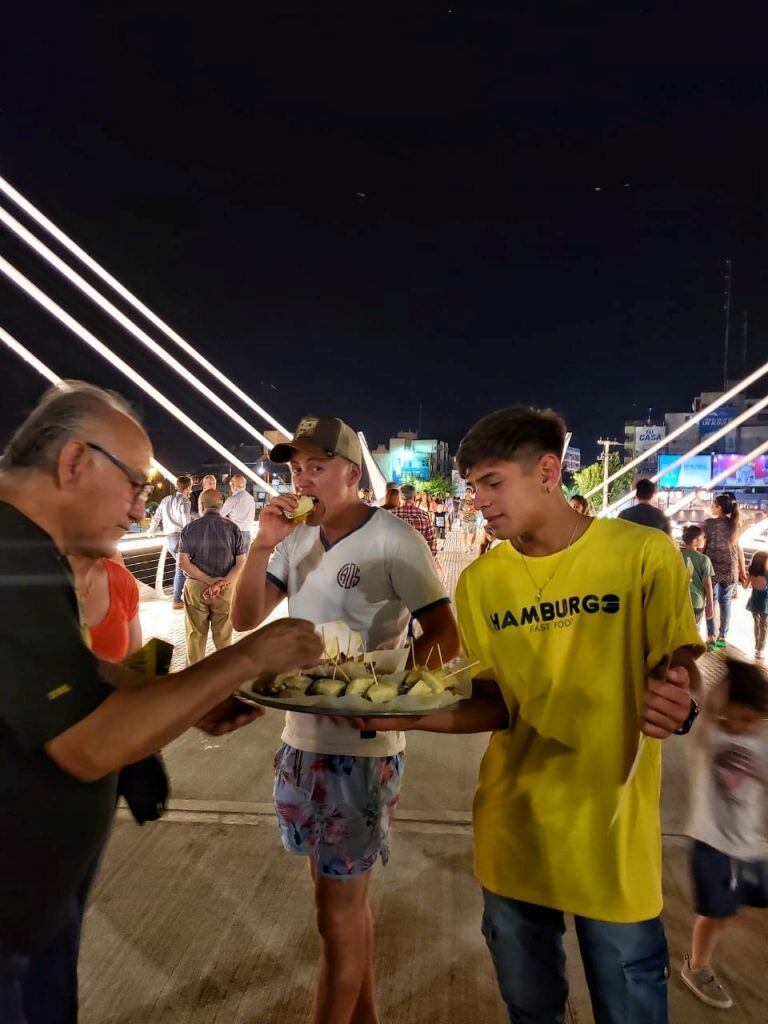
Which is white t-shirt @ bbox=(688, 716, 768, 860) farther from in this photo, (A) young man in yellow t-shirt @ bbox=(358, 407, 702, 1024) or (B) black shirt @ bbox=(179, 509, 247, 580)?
(B) black shirt @ bbox=(179, 509, 247, 580)

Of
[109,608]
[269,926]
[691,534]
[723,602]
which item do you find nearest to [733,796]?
[269,926]

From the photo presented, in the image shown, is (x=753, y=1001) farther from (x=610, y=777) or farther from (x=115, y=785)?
(x=115, y=785)

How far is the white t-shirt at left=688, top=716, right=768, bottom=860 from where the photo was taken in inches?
101

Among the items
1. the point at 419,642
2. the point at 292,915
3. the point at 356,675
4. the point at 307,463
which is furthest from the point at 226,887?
the point at 307,463

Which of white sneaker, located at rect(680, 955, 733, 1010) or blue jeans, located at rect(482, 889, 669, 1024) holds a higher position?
blue jeans, located at rect(482, 889, 669, 1024)

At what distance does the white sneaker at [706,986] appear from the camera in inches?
98.5

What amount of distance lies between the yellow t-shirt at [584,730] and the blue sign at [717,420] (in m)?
102

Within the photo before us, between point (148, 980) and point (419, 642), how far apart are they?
1744 mm

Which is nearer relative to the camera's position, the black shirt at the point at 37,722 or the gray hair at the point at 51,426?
the black shirt at the point at 37,722

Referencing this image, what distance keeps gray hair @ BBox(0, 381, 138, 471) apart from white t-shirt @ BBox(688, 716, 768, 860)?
261cm

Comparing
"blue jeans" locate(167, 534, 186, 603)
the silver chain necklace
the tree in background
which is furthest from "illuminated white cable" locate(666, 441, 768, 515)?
the tree in background

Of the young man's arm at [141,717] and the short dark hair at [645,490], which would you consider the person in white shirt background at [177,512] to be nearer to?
the short dark hair at [645,490]

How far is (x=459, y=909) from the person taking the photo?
305 centimetres

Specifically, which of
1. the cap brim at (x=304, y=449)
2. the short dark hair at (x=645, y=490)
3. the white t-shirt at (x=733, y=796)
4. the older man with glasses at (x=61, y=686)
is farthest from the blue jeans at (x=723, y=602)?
the older man with glasses at (x=61, y=686)
